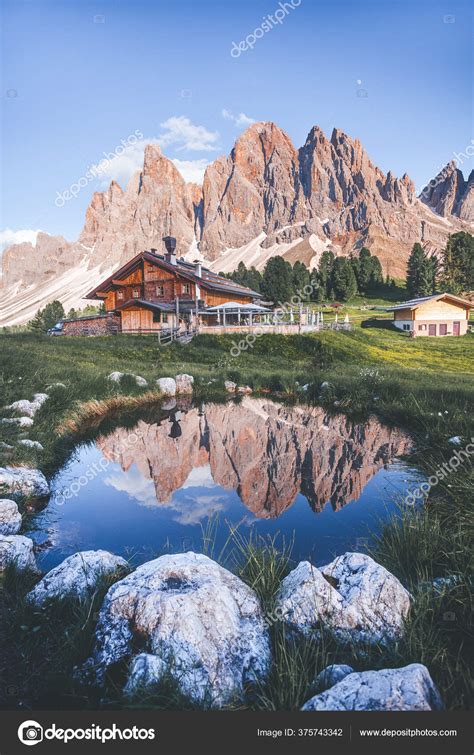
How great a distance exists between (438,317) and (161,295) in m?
29.7

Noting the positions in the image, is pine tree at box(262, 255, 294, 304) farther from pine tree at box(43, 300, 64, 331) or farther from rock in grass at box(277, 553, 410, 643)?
rock in grass at box(277, 553, 410, 643)

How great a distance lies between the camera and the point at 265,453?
34.8 feet

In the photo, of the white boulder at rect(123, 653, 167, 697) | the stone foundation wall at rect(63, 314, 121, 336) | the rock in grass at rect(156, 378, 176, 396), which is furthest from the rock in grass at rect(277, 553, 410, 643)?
the stone foundation wall at rect(63, 314, 121, 336)

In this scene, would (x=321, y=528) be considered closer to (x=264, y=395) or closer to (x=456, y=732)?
(x=456, y=732)

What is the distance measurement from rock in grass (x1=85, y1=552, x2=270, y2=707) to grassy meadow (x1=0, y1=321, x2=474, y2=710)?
0.50 feet

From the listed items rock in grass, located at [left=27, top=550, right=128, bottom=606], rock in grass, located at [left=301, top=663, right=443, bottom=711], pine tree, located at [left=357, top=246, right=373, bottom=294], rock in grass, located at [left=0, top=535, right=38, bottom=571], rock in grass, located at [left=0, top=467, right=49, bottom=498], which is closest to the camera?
rock in grass, located at [left=301, top=663, right=443, bottom=711]

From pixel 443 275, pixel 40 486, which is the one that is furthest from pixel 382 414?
pixel 443 275

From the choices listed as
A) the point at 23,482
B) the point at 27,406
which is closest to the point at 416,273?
the point at 27,406

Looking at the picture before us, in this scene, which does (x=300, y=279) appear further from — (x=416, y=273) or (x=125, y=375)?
(x=125, y=375)

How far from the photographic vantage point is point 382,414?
13.8 meters

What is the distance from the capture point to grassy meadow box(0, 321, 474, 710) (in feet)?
10.1

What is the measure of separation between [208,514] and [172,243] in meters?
42.2

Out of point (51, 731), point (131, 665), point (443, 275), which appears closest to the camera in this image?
point (51, 731)

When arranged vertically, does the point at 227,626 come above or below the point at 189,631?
below
